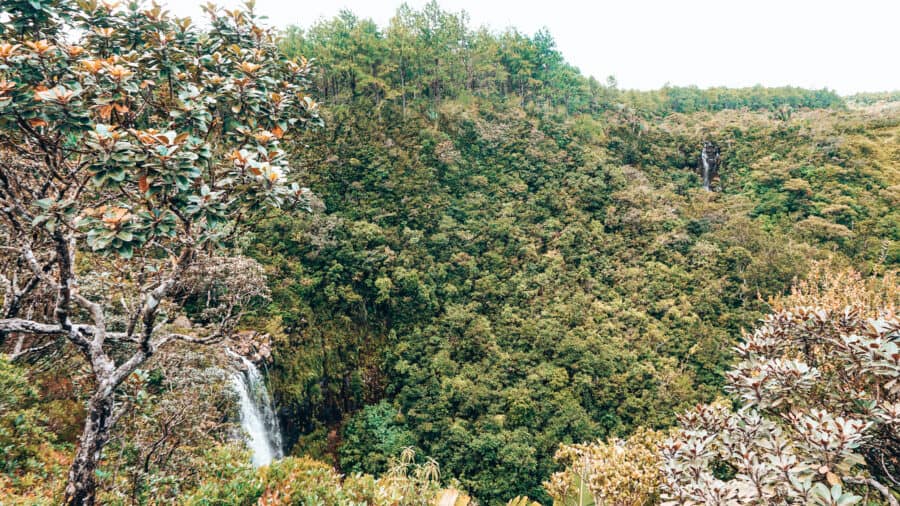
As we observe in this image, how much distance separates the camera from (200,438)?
24.1 ft

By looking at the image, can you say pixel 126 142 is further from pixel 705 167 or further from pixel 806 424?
pixel 705 167

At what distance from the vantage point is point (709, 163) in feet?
92.6

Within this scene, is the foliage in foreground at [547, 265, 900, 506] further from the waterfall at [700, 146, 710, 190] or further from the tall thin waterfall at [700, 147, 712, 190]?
the tall thin waterfall at [700, 147, 712, 190]

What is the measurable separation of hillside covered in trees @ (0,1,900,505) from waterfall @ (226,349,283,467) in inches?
23.0

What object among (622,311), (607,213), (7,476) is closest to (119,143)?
(7,476)

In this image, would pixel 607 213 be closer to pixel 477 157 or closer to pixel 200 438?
pixel 477 157

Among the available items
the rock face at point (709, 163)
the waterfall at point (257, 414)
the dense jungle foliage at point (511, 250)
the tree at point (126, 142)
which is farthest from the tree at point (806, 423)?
the rock face at point (709, 163)

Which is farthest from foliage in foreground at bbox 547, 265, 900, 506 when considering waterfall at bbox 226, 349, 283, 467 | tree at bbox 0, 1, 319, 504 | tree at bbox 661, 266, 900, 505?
waterfall at bbox 226, 349, 283, 467

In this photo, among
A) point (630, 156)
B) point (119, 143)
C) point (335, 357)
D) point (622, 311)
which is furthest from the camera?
point (630, 156)

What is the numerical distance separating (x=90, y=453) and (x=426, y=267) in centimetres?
1655

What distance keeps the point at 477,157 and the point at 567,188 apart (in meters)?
6.08

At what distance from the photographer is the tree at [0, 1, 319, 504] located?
117 inches

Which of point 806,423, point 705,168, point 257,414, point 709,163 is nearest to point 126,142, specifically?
point 806,423

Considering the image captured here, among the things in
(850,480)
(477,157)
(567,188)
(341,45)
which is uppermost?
(341,45)
